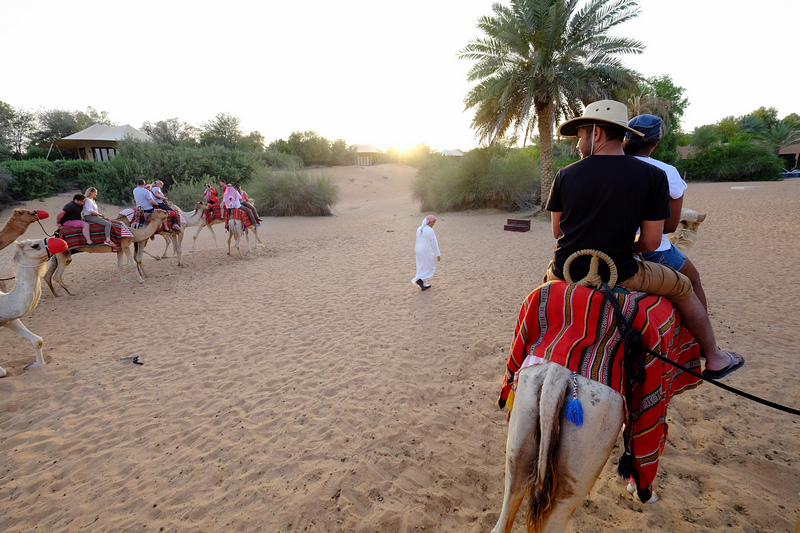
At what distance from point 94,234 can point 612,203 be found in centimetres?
952

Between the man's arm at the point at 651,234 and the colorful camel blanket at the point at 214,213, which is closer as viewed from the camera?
the man's arm at the point at 651,234

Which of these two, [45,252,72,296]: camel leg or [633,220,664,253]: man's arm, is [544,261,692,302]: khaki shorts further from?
[45,252,72,296]: camel leg

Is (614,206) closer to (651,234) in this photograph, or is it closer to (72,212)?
(651,234)

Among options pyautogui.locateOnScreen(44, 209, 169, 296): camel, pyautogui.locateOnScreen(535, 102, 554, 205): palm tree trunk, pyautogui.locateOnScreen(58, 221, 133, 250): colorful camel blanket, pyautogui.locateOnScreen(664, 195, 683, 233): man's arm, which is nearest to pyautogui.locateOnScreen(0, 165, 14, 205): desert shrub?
pyautogui.locateOnScreen(44, 209, 169, 296): camel

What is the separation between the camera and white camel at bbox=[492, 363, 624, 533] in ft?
5.60

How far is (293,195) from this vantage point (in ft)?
69.6

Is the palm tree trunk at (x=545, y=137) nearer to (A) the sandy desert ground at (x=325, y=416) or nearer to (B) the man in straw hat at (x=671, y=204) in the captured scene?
(A) the sandy desert ground at (x=325, y=416)

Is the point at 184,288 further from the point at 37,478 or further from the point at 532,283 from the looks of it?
the point at 532,283

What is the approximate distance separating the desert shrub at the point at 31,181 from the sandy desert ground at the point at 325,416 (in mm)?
18533

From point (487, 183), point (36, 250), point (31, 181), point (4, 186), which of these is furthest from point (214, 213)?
point (31, 181)

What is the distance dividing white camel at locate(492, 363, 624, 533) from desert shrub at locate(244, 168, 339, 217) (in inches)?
812

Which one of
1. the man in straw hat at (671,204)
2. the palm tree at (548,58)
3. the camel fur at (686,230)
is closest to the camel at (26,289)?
the man in straw hat at (671,204)

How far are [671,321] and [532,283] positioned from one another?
236 inches

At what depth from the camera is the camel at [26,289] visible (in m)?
4.58
